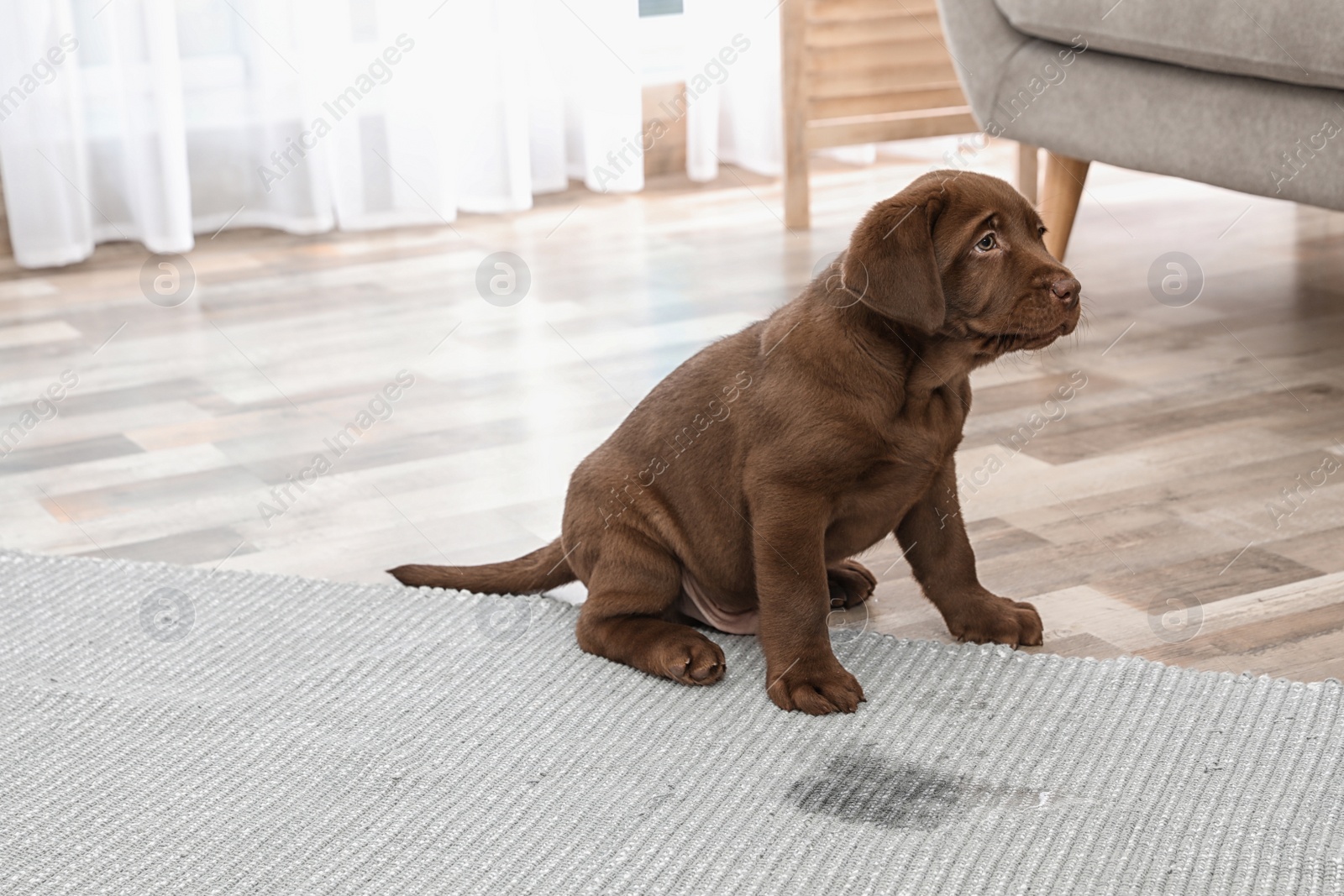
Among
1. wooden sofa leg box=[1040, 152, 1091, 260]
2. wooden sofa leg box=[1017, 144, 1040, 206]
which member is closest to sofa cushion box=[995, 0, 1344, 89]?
wooden sofa leg box=[1040, 152, 1091, 260]

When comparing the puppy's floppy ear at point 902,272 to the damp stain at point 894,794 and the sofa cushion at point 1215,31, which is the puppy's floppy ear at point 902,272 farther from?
the sofa cushion at point 1215,31

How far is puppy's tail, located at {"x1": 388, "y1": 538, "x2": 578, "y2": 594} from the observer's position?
1831 millimetres

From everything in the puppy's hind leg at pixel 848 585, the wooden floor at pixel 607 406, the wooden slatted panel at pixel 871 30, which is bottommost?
the wooden floor at pixel 607 406

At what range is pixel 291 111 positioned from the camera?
13.4 ft

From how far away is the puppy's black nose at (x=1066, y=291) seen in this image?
1.50 metres

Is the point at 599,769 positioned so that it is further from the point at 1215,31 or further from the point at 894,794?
the point at 1215,31

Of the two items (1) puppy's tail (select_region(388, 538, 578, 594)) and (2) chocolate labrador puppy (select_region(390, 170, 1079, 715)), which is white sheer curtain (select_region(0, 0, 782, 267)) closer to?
(1) puppy's tail (select_region(388, 538, 578, 594))

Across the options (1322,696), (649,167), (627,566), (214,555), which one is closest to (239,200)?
(649,167)

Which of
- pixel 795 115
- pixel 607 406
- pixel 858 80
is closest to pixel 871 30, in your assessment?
pixel 858 80

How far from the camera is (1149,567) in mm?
1931

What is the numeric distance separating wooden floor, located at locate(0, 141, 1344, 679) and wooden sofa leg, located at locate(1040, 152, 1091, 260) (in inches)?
6.9

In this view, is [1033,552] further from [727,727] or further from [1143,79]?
[1143,79]

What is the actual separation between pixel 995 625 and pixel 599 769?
52cm

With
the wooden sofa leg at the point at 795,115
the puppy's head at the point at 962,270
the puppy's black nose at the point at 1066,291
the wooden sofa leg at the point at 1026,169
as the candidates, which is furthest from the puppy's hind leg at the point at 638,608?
the wooden sofa leg at the point at 795,115
